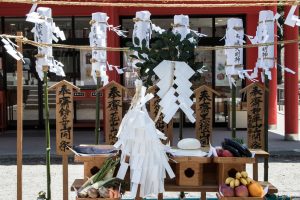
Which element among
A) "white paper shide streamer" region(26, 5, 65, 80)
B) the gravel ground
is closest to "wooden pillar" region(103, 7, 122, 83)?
the gravel ground

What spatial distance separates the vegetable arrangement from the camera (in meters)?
5.52

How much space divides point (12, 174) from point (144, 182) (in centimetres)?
576

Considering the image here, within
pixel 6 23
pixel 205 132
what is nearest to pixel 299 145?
pixel 205 132

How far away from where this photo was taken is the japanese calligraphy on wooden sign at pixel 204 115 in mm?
7270

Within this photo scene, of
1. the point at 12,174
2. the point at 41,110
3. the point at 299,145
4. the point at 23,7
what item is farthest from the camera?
the point at 41,110

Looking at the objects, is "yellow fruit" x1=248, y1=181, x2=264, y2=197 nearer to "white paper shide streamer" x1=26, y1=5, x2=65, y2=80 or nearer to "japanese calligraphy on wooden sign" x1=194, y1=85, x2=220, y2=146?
"japanese calligraphy on wooden sign" x1=194, y1=85, x2=220, y2=146

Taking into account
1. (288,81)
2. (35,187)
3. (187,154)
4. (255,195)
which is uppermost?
(288,81)

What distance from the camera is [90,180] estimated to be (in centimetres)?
580

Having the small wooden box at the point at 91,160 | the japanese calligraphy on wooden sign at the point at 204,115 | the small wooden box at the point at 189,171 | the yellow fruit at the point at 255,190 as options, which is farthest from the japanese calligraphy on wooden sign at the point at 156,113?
the yellow fruit at the point at 255,190

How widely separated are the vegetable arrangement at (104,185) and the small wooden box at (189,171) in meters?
0.70

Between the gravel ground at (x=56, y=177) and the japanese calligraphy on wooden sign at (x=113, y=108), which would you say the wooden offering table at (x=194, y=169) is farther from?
the gravel ground at (x=56, y=177)

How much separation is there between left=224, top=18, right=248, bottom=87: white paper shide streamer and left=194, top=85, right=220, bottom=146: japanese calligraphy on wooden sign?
421mm

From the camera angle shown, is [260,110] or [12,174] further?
[12,174]

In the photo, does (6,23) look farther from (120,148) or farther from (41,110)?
(120,148)
